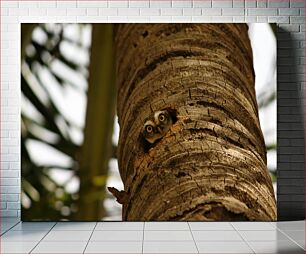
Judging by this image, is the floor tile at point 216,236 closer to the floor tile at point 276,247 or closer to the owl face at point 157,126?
the floor tile at point 276,247

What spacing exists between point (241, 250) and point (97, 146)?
107 centimetres

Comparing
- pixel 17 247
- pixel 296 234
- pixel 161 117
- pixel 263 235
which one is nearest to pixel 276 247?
pixel 263 235

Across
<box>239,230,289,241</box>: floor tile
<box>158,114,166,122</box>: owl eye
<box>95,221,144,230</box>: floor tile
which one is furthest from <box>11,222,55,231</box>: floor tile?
<box>239,230,289,241</box>: floor tile

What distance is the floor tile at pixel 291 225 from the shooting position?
475 centimetres

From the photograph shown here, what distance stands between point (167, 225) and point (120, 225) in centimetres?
33

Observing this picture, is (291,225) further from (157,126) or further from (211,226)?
(157,126)

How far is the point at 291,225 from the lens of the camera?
4.88 m

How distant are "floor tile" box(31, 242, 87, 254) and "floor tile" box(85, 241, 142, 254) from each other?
5cm

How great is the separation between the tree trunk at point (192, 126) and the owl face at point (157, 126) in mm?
45

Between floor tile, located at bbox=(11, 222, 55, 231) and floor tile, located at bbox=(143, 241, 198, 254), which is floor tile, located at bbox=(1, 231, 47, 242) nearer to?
floor tile, located at bbox=(11, 222, 55, 231)

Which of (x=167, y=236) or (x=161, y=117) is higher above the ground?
(x=161, y=117)

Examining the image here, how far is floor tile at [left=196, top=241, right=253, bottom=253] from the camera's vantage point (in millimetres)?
3885

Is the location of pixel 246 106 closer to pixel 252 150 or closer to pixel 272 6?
pixel 252 150

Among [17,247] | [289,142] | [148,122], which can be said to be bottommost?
[17,247]
